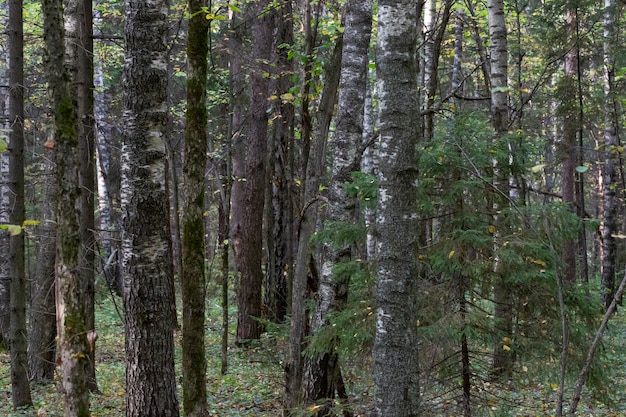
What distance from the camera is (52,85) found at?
15.9 ft

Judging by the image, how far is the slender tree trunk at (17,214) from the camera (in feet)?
25.6

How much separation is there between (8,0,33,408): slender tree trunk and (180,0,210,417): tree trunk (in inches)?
152

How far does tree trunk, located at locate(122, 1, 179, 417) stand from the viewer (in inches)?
210

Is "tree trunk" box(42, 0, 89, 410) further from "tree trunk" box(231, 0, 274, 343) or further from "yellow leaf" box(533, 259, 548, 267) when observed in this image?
"tree trunk" box(231, 0, 274, 343)

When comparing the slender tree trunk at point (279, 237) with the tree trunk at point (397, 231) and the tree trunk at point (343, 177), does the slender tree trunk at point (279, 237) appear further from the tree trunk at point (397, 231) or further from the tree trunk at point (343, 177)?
the tree trunk at point (397, 231)

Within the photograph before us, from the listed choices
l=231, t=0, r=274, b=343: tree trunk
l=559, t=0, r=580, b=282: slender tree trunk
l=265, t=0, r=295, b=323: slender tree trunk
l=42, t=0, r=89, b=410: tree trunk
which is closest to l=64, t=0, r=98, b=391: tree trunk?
l=42, t=0, r=89, b=410: tree trunk

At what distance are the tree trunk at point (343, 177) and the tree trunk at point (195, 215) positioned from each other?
1271mm

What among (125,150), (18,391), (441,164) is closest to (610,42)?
(441,164)

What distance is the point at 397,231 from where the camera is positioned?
3414mm

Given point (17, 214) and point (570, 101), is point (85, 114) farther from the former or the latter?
point (570, 101)

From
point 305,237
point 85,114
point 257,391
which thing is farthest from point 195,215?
point 257,391

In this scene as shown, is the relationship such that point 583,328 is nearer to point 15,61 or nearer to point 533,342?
point 533,342

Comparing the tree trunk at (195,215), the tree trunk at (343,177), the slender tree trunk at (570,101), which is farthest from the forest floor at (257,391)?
the slender tree trunk at (570,101)

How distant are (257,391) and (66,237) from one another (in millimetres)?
5870
